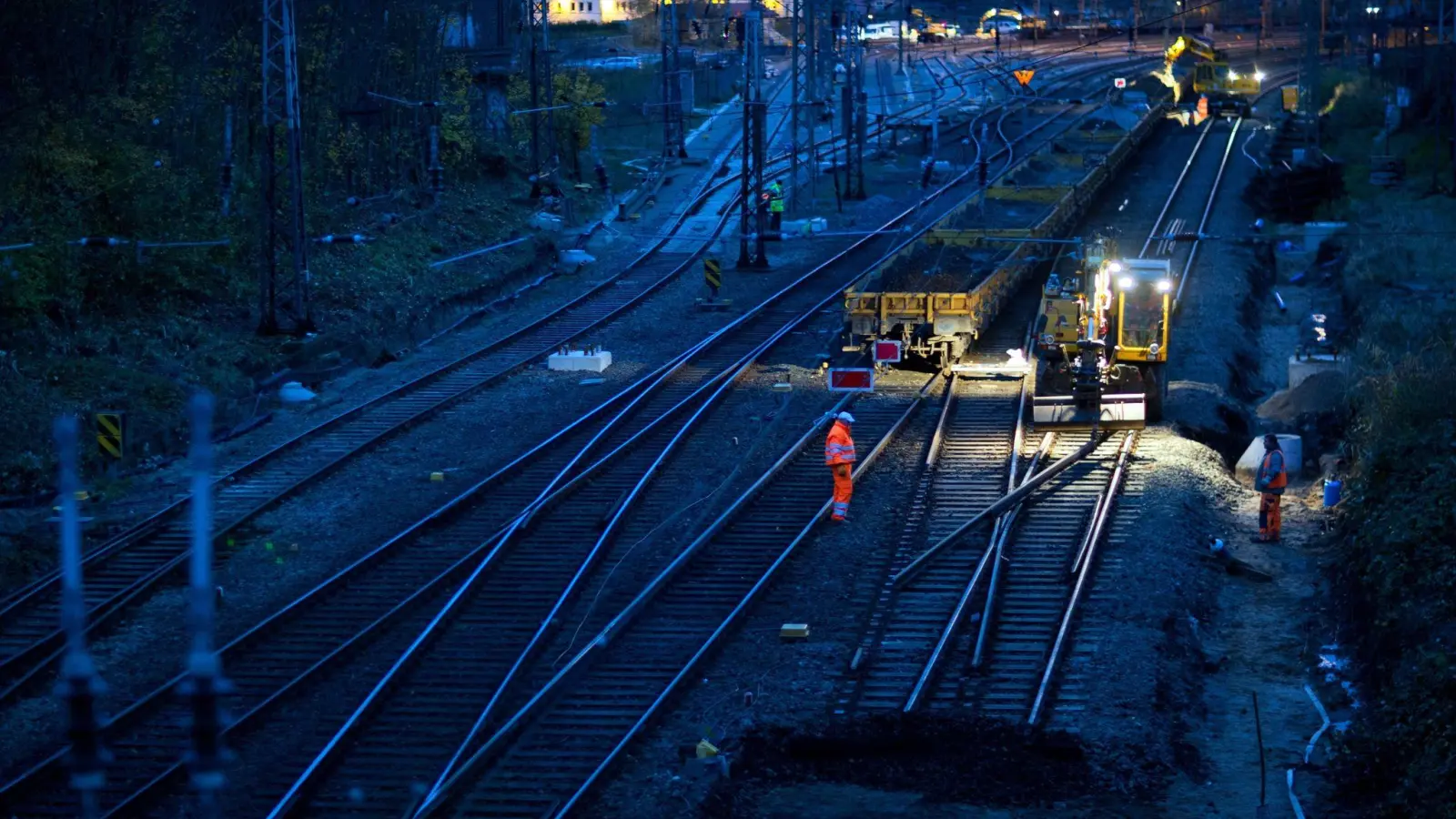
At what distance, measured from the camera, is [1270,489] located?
1817 cm

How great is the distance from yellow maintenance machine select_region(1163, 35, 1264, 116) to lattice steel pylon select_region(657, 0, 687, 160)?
69.1 ft

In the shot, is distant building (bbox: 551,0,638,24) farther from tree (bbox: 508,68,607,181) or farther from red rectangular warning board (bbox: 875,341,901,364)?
red rectangular warning board (bbox: 875,341,901,364)

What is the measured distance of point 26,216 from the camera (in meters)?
24.9

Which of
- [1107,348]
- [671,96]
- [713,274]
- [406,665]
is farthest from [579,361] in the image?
[671,96]

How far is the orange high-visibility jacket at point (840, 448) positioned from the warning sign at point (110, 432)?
8.15 meters

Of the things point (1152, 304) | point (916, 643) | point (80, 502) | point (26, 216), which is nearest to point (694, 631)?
point (916, 643)

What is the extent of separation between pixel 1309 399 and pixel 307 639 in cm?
1484

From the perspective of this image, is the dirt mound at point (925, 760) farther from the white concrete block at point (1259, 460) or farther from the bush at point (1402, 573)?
the white concrete block at point (1259, 460)

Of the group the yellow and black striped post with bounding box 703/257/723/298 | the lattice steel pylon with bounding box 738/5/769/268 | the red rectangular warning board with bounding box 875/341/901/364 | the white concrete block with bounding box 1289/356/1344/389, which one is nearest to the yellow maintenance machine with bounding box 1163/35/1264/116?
A: the lattice steel pylon with bounding box 738/5/769/268

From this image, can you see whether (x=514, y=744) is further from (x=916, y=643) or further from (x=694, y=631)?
(x=916, y=643)

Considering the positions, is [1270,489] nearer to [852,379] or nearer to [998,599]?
[998,599]

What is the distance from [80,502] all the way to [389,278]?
45.8ft

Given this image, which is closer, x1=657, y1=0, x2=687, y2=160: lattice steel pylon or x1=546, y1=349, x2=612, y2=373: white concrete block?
x1=546, y1=349, x2=612, y2=373: white concrete block

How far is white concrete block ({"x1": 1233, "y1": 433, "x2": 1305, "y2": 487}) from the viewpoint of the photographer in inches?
833
